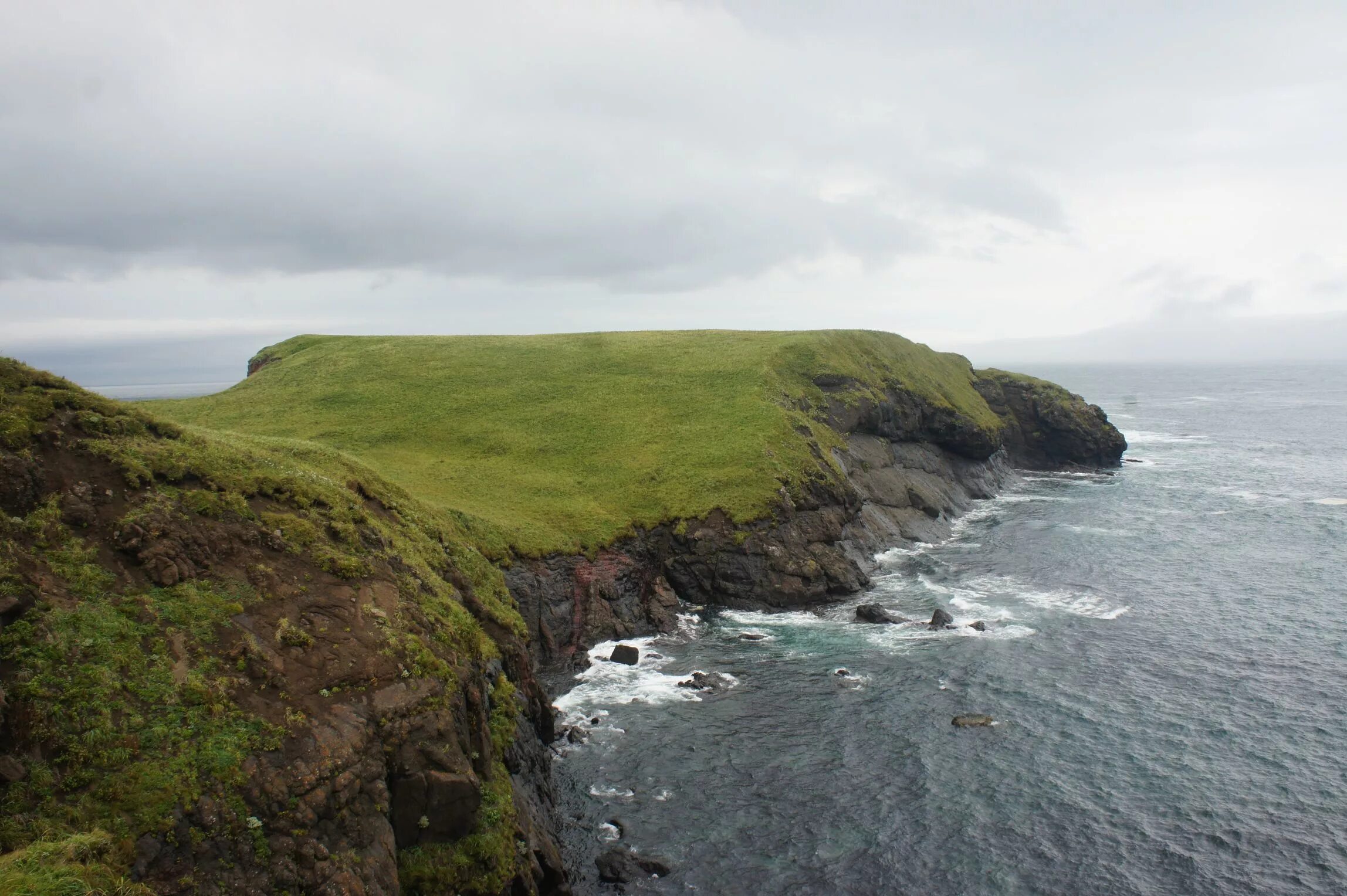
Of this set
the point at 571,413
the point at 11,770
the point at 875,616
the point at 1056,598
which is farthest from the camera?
the point at 571,413

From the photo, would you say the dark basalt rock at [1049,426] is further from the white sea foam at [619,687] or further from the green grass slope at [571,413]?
the white sea foam at [619,687]

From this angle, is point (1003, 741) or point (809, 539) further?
point (809, 539)

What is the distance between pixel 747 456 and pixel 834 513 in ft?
31.0

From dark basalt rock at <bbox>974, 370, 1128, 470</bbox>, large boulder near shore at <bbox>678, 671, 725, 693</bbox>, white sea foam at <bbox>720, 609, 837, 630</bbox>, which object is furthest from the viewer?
dark basalt rock at <bbox>974, 370, 1128, 470</bbox>

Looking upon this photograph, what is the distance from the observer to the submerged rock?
5500cm

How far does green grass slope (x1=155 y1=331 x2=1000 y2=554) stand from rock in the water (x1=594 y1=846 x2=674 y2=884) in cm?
2634

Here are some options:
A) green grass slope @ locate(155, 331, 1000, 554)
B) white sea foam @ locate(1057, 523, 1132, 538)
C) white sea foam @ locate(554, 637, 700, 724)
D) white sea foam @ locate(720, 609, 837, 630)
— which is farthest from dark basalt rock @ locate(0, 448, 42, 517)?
white sea foam @ locate(1057, 523, 1132, 538)

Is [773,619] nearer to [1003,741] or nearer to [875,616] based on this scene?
[875,616]

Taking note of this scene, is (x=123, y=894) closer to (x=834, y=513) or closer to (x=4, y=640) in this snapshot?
(x=4, y=640)

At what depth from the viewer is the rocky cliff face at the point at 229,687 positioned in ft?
64.6

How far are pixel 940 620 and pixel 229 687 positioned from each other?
45706 millimetres

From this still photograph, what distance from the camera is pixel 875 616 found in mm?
56688

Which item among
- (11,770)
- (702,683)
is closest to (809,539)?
(702,683)

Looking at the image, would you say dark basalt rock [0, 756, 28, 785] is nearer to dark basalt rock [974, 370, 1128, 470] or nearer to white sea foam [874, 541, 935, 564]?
white sea foam [874, 541, 935, 564]
